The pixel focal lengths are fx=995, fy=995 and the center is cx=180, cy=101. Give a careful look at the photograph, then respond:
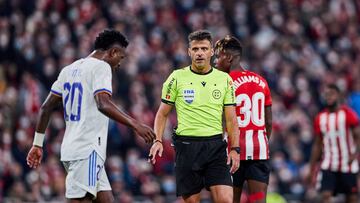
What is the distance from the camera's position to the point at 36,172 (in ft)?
65.6

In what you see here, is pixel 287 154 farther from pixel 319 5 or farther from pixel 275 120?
pixel 319 5

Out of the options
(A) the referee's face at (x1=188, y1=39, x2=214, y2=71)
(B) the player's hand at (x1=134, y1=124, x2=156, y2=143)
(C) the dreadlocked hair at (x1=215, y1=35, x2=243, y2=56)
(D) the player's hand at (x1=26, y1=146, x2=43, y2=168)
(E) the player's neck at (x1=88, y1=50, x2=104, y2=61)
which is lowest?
(D) the player's hand at (x1=26, y1=146, x2=43, y2=168)

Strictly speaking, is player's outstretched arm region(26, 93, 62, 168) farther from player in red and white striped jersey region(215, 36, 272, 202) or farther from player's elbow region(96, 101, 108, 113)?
player in red and white striped jersey region(215, 36, 272, 202)

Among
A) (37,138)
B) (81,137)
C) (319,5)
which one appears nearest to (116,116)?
(81,137)

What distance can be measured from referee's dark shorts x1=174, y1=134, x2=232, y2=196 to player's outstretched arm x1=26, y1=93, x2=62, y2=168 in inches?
60.6

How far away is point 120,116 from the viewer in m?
10.5

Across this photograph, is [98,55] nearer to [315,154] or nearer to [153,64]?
[315,154]

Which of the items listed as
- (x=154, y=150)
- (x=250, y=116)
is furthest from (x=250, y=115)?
(x=154, y=150)

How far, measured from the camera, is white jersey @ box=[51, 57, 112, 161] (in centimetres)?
1093

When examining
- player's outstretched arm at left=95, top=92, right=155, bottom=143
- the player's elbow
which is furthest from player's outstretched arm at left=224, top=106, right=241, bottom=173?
the player's elbow

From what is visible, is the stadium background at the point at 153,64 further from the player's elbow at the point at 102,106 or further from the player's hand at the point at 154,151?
the player's elbow at the point at 102,106

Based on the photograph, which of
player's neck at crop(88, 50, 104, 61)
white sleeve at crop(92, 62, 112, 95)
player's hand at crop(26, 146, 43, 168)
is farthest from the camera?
player's hand at crop(26, 146, 43, 168)

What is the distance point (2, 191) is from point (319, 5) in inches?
535

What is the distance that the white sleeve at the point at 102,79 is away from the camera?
10742mm
